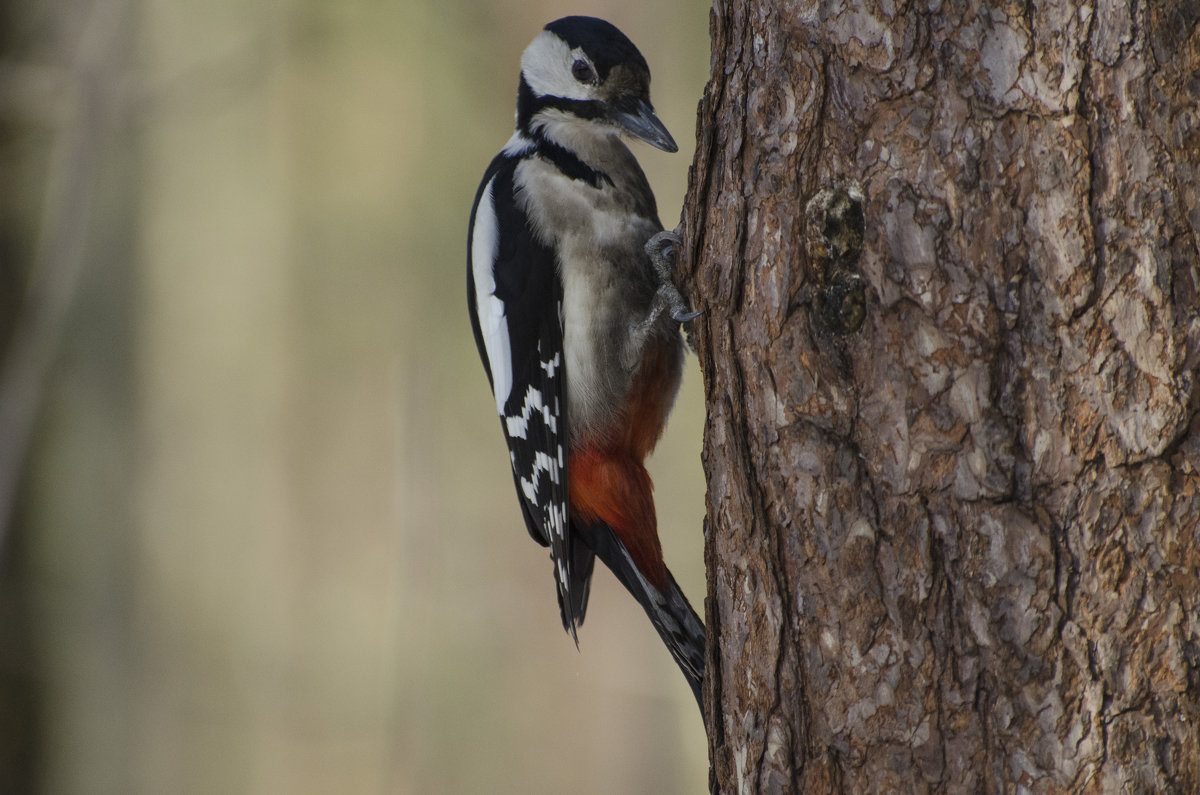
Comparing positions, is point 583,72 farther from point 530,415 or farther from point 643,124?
point 530,415

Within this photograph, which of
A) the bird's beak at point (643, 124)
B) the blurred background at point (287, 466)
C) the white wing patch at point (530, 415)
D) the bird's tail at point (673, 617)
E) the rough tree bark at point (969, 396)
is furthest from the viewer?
the blurred background at point (287, 466)

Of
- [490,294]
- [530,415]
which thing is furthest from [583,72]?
[530,415]

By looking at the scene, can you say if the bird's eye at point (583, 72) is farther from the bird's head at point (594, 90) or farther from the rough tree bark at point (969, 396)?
the rough tree bark at point (969, 396)

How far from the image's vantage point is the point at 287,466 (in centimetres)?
296

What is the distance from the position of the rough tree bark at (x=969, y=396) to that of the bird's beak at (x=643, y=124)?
0.59 m

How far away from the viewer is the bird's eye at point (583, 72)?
6.57 feet

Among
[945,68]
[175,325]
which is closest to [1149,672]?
[945,68]

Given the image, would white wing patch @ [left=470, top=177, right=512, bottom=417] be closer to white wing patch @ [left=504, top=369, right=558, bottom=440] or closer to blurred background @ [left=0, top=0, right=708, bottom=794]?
white wing patch @ [left=504, top=369, right=558, bottom=440]

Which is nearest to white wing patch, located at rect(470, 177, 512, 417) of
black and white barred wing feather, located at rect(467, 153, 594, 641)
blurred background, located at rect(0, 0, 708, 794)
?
black and white barred wing feather, located at rect(467, 153, 594, 641)

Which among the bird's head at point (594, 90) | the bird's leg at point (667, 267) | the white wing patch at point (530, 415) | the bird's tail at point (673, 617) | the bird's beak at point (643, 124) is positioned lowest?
the bird's tail at point (673, 617)

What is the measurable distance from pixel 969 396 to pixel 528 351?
3.41ft

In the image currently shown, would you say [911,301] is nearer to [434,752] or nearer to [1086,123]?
[1086,123]

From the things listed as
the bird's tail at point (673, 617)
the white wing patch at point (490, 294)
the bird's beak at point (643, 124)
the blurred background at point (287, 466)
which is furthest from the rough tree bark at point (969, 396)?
the blurred background at point (287, 466)

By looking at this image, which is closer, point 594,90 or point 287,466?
point 594,90
